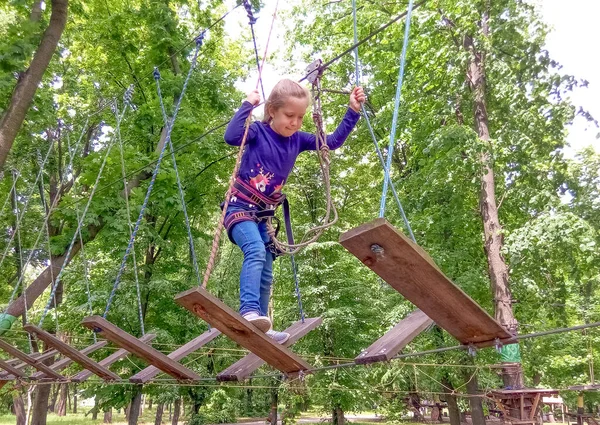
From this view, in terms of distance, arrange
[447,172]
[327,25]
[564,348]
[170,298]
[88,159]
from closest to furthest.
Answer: [88,159] < [447,172] < [170,298] < [327,25] < [564,348]

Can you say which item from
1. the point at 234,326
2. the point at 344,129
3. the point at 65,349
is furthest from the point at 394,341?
the point at 65,349

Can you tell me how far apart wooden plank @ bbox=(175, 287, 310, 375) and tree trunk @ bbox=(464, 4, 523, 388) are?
573 cm

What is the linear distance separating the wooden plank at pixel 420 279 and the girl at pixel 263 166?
3.27 feet

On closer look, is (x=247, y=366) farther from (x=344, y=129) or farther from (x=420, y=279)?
(x=420, y=279)

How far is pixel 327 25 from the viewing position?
12.9 metres

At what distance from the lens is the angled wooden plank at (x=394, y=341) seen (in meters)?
2.37

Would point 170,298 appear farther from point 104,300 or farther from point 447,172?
point 447,172

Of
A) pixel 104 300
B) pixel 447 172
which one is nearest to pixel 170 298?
pixel 104 300

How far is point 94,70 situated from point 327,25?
18.6 feet

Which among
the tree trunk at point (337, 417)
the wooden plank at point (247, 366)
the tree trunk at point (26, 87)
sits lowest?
the tree trunk at point (337, 417)

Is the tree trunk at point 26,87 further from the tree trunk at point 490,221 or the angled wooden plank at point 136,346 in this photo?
Answer: the tree trunk at point 490,221

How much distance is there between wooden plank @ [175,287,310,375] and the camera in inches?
87.7

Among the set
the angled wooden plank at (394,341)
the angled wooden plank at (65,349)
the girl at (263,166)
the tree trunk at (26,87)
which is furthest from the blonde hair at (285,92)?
the tree trunk at (26,87)

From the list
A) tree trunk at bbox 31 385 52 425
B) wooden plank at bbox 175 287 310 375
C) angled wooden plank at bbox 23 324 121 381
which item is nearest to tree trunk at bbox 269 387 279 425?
tree trunk at bbox 31 385 52 425
